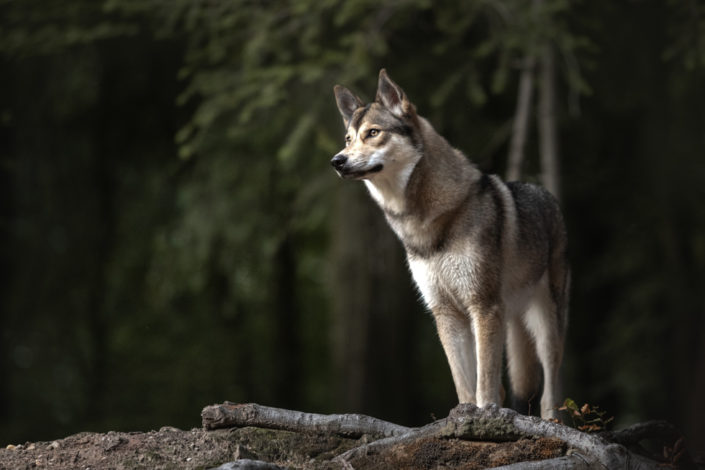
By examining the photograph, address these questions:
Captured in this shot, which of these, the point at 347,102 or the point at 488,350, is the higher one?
the point at 347,102

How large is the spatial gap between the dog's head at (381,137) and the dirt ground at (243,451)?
64.2 inches

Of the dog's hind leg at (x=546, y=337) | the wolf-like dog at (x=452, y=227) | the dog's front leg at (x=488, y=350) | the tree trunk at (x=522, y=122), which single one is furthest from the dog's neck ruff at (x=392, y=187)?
the tree trunk at (x=522, y=122)

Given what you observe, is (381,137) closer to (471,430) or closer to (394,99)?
(394,99)

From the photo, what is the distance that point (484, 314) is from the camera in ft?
18.2

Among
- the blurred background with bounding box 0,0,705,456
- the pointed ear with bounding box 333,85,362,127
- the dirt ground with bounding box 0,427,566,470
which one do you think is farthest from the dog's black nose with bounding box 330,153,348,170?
the blurred background with bounding box 0,0,705,456

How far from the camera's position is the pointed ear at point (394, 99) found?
571 centimetres

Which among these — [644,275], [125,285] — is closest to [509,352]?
[644,275]

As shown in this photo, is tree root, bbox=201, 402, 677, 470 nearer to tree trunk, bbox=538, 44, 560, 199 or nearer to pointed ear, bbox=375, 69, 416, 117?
pointed ear, bbox=375, 69, 416, 117

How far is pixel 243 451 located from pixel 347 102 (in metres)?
2.74

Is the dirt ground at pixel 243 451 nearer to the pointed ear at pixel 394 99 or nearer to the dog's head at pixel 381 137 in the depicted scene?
the dog's head at pixel 381 137

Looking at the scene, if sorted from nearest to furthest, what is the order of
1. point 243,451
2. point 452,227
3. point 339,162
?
point 243,451 → point 339,162 → point 452,227

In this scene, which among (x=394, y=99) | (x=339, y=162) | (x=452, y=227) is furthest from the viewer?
(x=394, y=99)

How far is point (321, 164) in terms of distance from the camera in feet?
37.7

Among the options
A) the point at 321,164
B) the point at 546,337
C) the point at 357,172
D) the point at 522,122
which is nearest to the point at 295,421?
the point at 357,172
